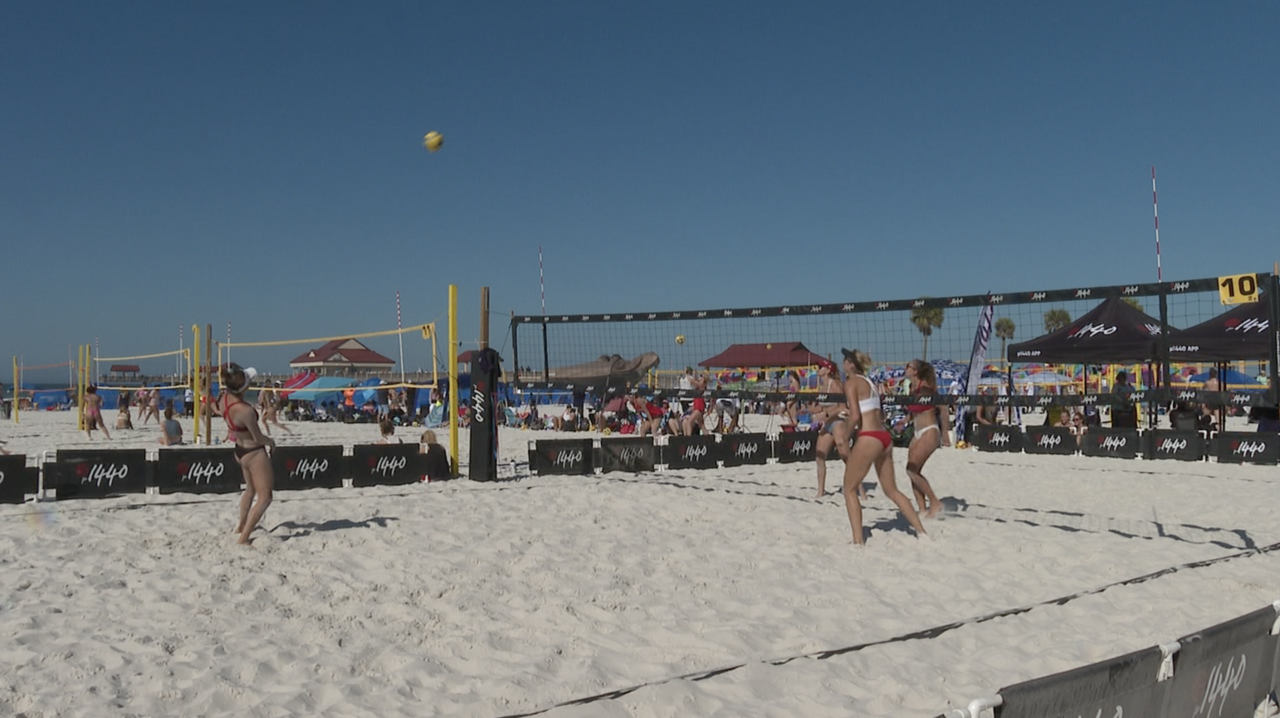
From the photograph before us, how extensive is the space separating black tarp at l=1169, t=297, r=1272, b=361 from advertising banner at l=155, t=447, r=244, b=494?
12375mm

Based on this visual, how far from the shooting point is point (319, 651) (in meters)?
3.58

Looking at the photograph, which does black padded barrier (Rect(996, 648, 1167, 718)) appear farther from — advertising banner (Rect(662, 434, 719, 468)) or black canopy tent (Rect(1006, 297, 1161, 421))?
black canopy tent (Rect(1006, 297, 1161, 421))

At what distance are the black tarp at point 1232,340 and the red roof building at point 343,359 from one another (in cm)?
4762

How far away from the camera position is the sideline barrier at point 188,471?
748 cm

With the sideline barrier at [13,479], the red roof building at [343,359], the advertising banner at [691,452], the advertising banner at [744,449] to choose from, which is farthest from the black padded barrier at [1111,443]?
the red roof building at [343,359]

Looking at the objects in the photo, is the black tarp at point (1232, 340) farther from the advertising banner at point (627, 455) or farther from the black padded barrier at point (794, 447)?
the advertising banner at point (627, 455)

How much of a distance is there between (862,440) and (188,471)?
18.9 ft

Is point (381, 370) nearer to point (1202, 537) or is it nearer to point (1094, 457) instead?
point (1094, 457)

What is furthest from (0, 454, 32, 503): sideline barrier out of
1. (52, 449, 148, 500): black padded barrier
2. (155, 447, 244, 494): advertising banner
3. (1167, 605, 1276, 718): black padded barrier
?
(1167, 605, 1276, 718): black padded barrier

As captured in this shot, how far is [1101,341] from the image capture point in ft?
46.9

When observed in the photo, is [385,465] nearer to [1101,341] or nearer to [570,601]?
[570,601]

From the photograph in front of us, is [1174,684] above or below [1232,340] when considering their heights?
below

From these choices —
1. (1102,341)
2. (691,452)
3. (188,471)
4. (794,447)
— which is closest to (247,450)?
(188,471)

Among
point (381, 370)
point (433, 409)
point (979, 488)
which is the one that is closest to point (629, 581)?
point (979, 488)
